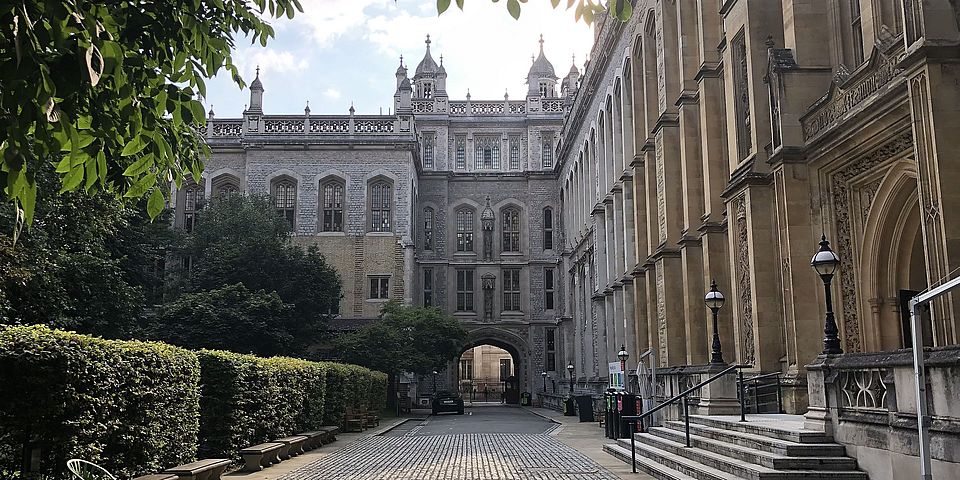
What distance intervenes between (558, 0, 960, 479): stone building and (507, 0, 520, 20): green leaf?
18.0 feet

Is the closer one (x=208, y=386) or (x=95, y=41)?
(x=95, y=41)

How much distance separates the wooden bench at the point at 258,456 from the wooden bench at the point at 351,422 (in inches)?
441

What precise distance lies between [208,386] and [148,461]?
3.89 metres

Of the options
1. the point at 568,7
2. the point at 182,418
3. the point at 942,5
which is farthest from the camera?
the point at 182,418

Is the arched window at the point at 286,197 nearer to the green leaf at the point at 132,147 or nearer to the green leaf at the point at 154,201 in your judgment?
the green leaf at the point at 154,201

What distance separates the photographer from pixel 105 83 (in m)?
5.68

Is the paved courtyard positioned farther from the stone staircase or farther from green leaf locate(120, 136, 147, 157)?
green leaf locate(120, 136, 147, 157)

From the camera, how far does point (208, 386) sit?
51.4ft

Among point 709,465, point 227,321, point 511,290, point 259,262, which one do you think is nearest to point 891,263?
point 709,465

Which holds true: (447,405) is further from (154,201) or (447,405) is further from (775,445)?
(154,201)

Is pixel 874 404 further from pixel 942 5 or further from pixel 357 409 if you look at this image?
pixel 357 409

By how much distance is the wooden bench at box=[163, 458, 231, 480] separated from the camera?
12.1 metres

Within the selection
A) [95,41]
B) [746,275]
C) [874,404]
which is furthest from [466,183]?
[95,41]

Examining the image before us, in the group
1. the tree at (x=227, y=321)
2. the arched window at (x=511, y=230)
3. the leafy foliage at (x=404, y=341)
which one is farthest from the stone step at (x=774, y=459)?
the arched window at (x=511, y=230)
